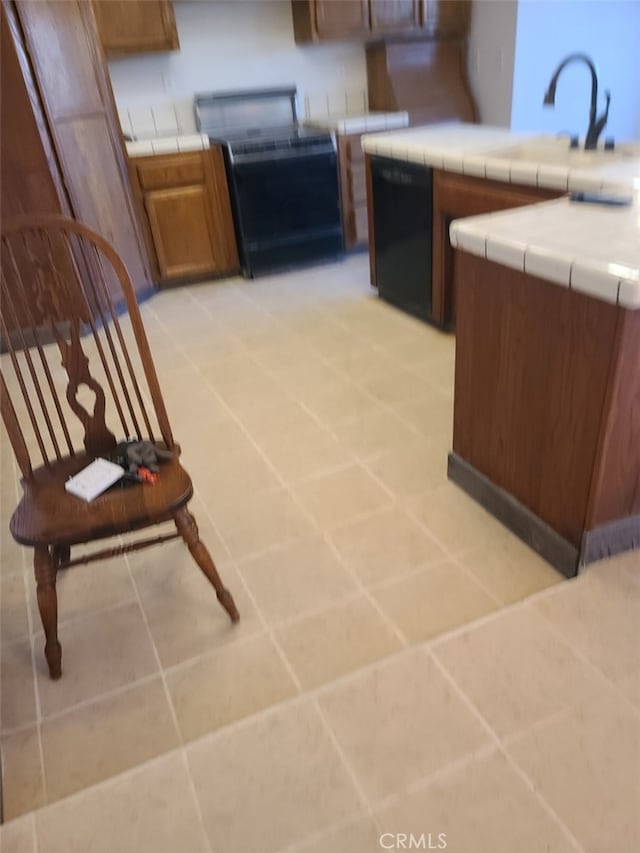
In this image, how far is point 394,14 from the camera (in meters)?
4.16

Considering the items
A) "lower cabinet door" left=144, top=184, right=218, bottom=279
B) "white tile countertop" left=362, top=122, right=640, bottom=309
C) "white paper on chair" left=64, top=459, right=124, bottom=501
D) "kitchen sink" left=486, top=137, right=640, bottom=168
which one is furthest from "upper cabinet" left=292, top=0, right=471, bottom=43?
"white paper on chair" left=64, top=459, right=124, bottom=501

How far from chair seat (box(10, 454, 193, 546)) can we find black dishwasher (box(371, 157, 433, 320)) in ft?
6.47

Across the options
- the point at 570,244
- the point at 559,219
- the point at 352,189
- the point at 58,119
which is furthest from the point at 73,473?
the point at 352,189

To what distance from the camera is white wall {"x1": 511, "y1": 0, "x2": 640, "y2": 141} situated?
4.11 m

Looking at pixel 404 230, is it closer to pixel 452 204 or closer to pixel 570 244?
pixel 452 204

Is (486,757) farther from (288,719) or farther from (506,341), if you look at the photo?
(506,341)

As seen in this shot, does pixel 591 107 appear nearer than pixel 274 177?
Yes

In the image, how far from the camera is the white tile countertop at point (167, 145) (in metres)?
3.74

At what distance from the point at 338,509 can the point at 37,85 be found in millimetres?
2501

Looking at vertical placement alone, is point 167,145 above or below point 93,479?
above

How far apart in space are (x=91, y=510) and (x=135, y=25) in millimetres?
3318

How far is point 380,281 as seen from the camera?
3607 millimetres

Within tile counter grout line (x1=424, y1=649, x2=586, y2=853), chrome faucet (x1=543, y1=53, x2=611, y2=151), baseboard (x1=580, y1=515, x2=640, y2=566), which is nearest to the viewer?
tile counter grout line (x1=424, y1=649, x2=586, y2=853)

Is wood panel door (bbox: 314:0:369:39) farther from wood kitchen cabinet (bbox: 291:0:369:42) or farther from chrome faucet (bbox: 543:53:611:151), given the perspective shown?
chrome faucet (bbox: 543:53:611:151)
